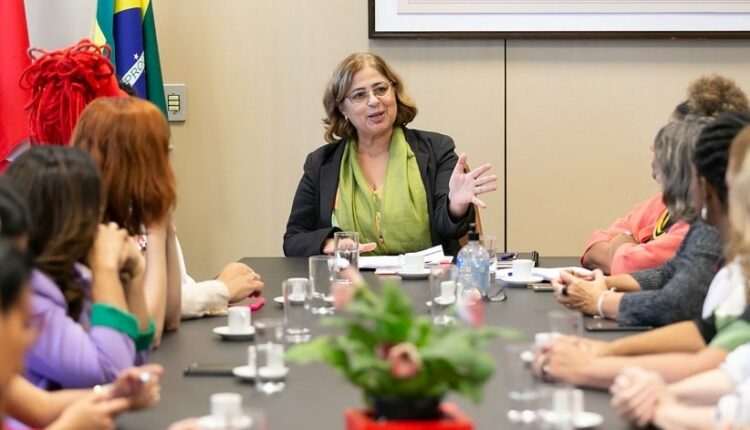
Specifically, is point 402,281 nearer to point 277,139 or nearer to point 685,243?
point 685,243

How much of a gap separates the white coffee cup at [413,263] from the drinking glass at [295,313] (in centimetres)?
87

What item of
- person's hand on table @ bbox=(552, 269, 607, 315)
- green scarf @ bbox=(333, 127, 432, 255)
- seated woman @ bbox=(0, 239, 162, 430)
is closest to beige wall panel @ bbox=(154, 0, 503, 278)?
green scarf @ bbox=(333, 127, 432, 255)

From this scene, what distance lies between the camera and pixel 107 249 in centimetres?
220

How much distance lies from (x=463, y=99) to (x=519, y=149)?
1.12ft

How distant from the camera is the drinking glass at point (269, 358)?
83.8 inches

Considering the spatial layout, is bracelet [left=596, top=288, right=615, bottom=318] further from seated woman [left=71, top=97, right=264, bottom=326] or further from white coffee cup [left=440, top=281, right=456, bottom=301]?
seated woman [left=71, top=97, right=264, bottom=326]

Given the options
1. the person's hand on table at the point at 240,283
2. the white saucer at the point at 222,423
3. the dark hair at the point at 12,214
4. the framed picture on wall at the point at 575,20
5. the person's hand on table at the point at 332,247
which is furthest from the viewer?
the framed picture on wall at the point at 575,20

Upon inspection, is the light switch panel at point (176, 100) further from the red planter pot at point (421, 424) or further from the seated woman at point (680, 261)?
the red planter pot at point (421, 424)

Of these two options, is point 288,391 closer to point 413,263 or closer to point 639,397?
point 639,397

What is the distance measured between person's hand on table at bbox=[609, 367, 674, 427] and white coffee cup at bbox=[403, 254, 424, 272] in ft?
5.38

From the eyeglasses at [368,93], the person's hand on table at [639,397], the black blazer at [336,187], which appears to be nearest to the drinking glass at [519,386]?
the person's hand on table at [639,397]

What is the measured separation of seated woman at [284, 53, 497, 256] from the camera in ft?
13.7

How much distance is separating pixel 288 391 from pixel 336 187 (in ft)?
7.37

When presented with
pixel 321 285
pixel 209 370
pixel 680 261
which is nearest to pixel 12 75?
pixel 321 285
